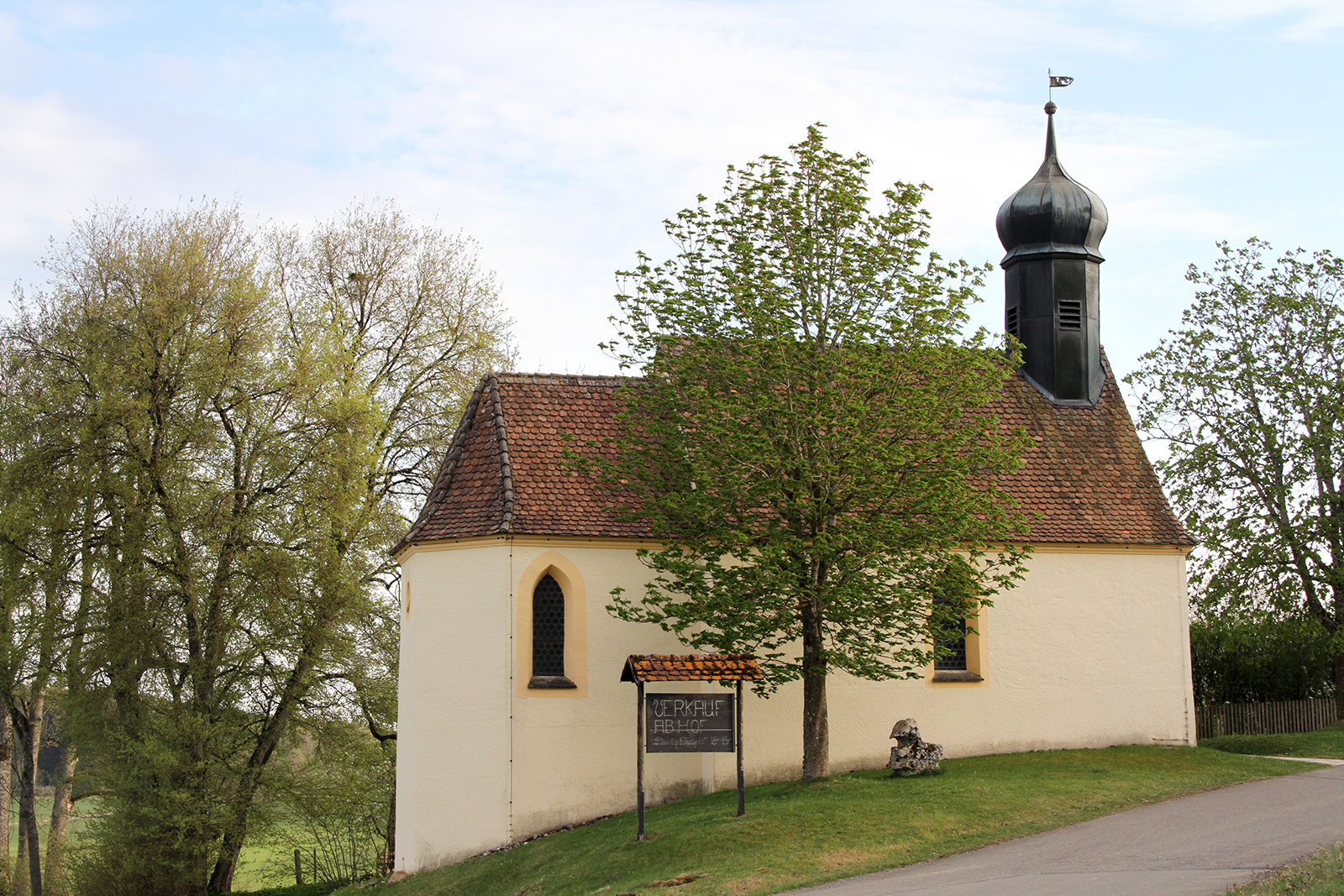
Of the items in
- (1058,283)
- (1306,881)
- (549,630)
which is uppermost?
(1058,283)

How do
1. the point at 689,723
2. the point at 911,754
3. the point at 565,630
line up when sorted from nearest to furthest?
1. the point at 689,723
2. the point at 911,754
3. the point at 565,630

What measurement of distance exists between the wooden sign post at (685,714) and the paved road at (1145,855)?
411cm

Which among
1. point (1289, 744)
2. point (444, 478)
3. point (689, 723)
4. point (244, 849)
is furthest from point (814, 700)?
point (244, 849)

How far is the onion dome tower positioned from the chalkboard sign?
41.2ft

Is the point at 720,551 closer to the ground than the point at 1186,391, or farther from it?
closer to the ground

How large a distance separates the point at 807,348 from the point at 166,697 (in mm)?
17283

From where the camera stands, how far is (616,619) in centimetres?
2177

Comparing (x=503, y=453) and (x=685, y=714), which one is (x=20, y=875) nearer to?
(x=503, y=453)

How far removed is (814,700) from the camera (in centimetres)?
2002

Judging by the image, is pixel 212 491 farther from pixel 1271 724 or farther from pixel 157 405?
pixel 1271 724

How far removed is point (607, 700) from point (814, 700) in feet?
12.2

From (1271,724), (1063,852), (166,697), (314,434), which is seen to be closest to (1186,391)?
(1271,724)

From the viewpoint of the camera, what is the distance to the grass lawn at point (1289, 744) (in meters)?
22.9

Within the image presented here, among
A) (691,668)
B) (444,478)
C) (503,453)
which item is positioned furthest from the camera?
(444,478)
